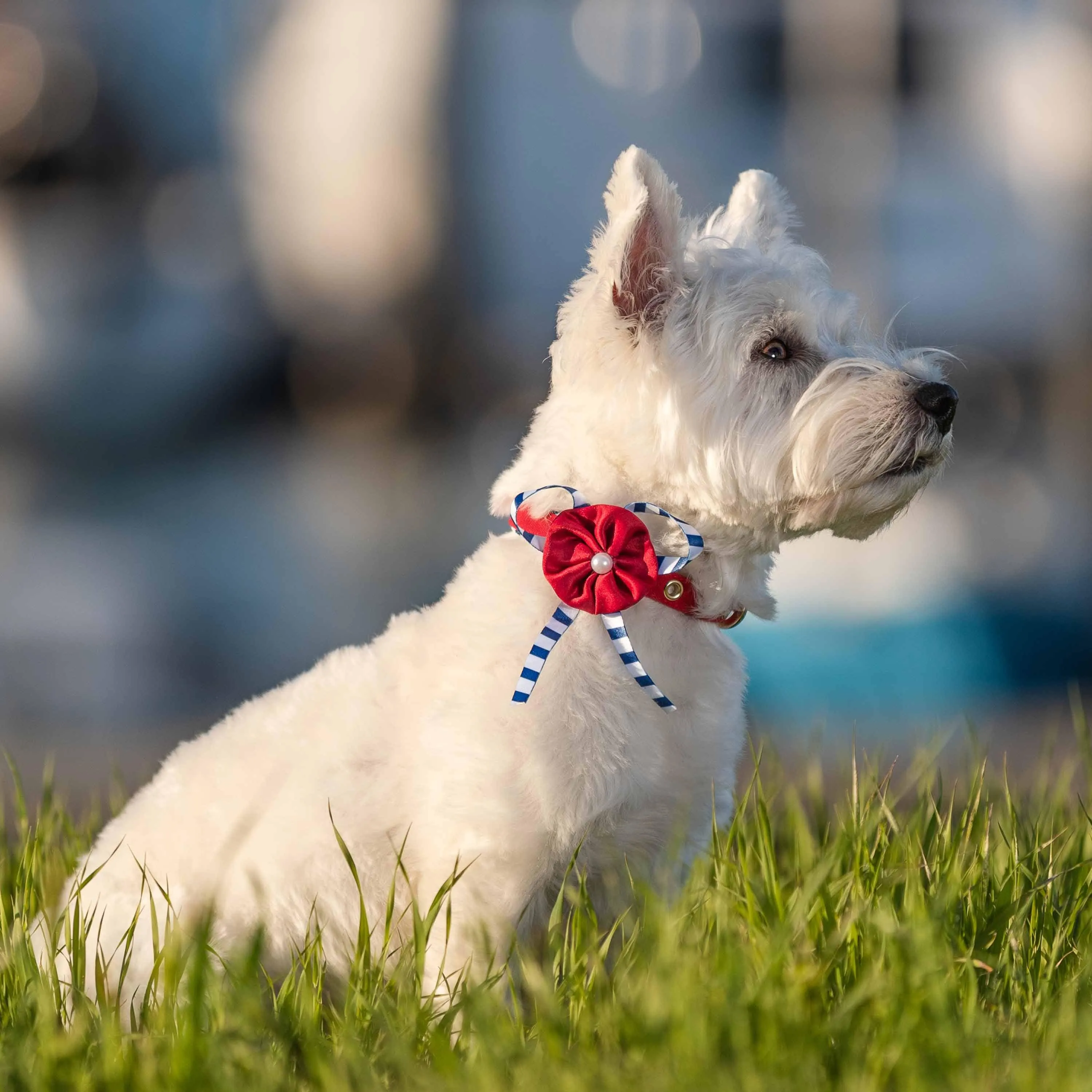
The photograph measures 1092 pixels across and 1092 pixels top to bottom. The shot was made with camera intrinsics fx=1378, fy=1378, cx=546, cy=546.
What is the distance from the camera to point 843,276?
839cm

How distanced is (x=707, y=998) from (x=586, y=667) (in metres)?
0.91

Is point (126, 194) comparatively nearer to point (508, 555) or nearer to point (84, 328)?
point (84, 328)

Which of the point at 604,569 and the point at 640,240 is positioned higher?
the point at 640,240

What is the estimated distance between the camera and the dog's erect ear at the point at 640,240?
330 centimetres

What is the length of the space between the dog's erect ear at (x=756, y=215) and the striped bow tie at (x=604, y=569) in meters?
1.07

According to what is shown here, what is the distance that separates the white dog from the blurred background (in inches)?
183

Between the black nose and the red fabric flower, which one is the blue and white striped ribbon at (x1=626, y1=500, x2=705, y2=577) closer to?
the red fabric flower

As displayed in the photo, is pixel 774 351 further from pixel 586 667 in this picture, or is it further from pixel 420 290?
pixel 420 290

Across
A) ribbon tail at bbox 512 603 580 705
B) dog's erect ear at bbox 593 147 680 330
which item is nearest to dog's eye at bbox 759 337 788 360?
dog's erect ear at bbox 593 147 680 330

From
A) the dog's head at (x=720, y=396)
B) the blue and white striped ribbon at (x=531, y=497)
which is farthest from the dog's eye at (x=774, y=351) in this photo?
the blue and white striped ribbon at (x=531, y=497)

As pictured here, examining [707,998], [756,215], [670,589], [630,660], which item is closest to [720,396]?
[670,589]

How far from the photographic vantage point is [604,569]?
3.26m

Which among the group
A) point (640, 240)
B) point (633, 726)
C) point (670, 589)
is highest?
point (640, 240)

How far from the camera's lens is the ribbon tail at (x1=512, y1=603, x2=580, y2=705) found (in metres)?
3.20
